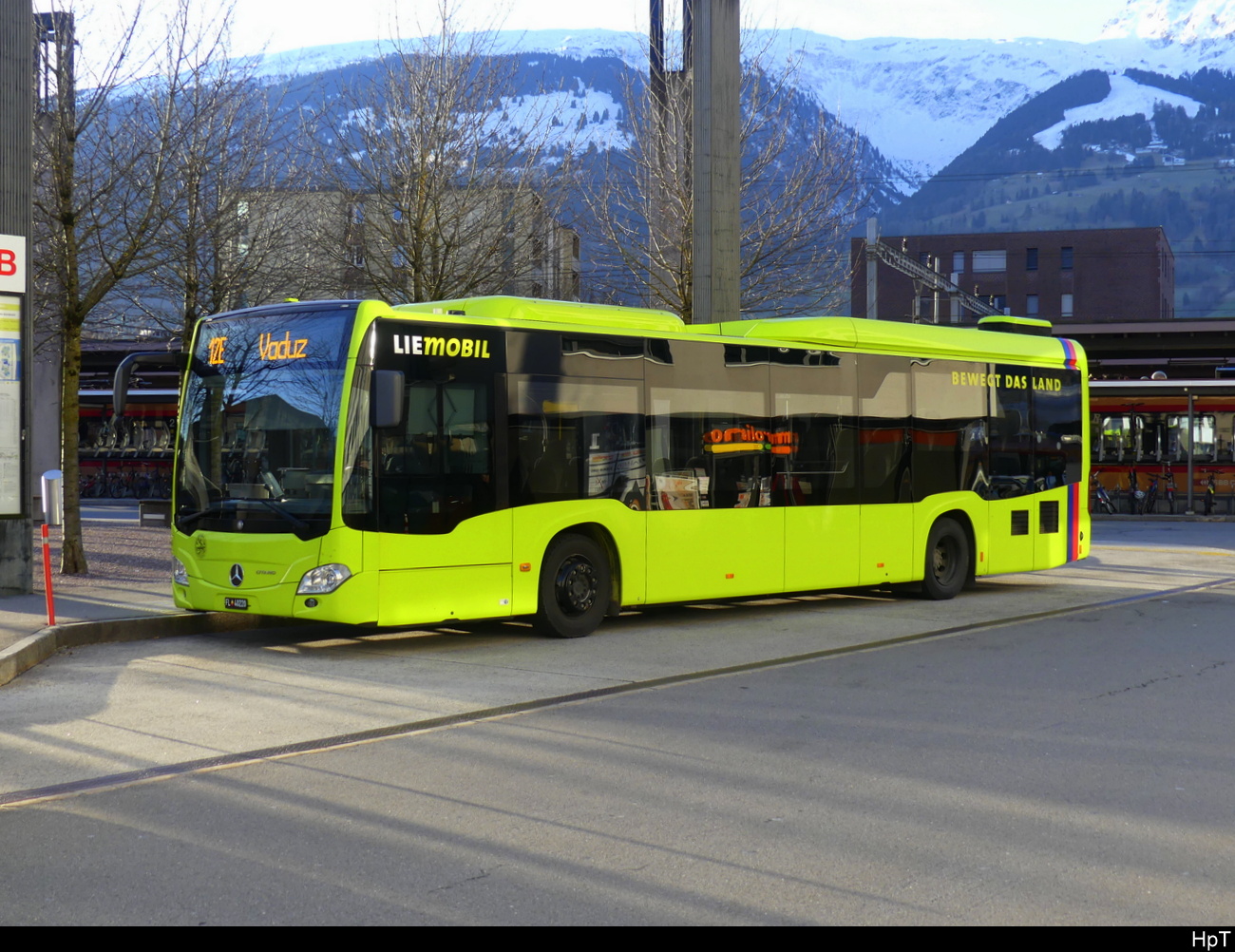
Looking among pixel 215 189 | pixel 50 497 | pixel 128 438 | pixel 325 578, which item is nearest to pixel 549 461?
pixel 325 578

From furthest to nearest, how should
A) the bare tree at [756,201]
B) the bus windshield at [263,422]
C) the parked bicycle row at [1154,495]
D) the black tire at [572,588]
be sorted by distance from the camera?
the parked bicycle row at [1154,495]
the bare tree at [756,201]
the black tire at [572,588]
the bus windshield at [263,422]

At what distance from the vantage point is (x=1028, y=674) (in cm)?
961

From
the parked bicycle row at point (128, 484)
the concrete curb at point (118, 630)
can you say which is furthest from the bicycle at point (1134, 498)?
the concrete curb at point (118, 630)

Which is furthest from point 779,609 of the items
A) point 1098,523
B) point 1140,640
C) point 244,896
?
point 1098,523

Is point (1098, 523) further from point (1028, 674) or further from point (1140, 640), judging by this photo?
point (1028, 674)

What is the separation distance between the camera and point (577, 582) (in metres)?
11.7

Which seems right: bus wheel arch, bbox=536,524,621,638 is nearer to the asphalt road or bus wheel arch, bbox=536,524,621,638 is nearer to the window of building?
the asphalt road

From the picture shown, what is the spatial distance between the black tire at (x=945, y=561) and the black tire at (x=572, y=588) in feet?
15.4

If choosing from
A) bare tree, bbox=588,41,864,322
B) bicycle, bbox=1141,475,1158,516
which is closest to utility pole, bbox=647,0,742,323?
bare tree, bbox=588,41,864,322

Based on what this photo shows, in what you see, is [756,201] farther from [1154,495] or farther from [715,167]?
[1154,495]

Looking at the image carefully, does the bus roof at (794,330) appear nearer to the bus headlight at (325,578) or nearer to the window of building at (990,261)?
the bus headlight at (325,578)

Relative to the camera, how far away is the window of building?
95375mm

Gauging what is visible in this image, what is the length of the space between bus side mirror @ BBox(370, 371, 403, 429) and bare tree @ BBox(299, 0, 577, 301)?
38.2 ft

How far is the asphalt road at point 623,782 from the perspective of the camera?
465 centimetres
